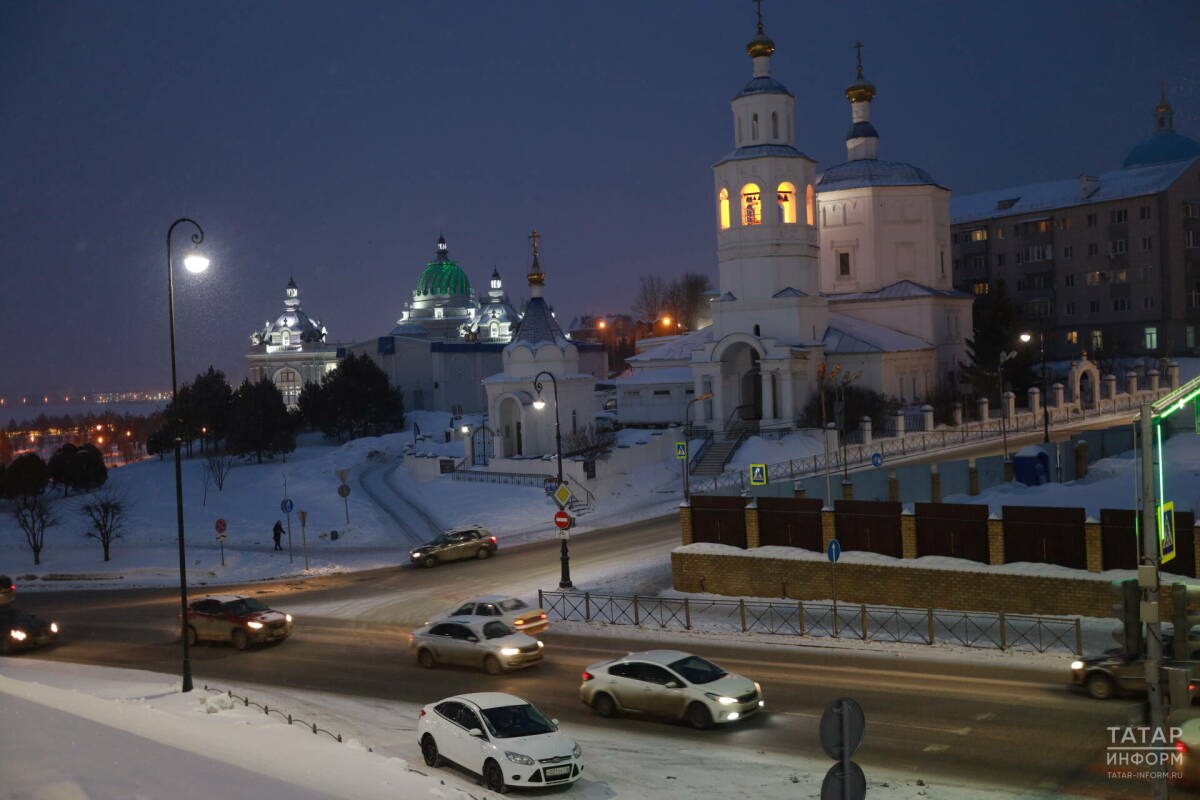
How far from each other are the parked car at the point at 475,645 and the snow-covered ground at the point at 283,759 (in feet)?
8.62

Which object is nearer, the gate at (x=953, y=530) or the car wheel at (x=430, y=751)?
the car wheel at (x=430, y=751)

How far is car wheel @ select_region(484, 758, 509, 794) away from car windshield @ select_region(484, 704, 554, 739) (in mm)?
388

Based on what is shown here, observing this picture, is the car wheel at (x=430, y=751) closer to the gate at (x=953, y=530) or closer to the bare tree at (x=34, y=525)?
the gate at (x=953, y=530)

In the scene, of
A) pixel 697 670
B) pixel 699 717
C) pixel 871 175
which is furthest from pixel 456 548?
pixel 871 175

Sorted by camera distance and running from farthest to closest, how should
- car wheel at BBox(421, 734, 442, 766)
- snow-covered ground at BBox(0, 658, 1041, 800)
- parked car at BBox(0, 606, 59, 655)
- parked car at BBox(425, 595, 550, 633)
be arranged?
parked car at BBox(0, 606, 59, 655) → parked car at BBox(425, 595, 550, 633) → car wheel at BBox(421, 734, 442, 766) → snow-covered ground at BBox(0, 658, 1041, 800)

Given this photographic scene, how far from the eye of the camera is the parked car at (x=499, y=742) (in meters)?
13.8

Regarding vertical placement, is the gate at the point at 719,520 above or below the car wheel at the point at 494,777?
above

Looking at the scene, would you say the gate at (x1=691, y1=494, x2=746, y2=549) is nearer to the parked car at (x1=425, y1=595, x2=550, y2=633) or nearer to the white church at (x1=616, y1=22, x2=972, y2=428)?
the parked car at (x1=425, y1=595, x2=550, y2=633)

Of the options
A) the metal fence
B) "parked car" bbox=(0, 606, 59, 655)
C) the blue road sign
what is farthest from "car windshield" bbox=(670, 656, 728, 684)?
"parked car" bbox=(0, 606, 59, 655)

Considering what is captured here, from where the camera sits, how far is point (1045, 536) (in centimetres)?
2333

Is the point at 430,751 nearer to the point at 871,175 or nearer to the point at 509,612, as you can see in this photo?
the point at 509,612

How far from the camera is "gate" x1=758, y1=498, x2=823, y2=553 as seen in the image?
87.6 ft

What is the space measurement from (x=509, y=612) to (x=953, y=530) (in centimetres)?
1086

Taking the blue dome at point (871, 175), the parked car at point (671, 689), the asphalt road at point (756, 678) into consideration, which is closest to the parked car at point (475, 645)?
the asphalt road at point (756, 678)
